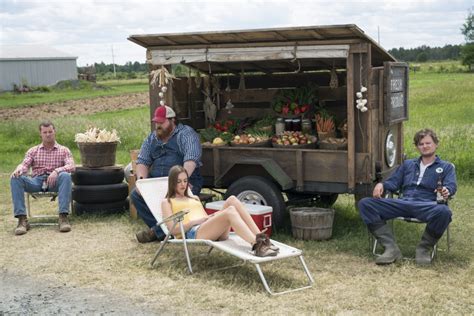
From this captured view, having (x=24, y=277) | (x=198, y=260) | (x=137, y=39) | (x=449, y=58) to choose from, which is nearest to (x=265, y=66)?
(x=137, y=39)

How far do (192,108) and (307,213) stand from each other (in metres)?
2.74

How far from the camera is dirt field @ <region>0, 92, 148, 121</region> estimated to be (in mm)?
30038

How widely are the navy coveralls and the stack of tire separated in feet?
12.1

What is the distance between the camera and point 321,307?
5.59 metres

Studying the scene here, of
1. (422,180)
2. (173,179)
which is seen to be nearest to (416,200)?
(422,180)

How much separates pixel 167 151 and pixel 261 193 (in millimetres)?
1281

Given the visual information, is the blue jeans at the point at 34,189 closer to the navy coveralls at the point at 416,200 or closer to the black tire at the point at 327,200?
the black tire at the point at 327,200

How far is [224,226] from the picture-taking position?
6.55 m

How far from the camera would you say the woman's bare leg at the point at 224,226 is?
6.38m

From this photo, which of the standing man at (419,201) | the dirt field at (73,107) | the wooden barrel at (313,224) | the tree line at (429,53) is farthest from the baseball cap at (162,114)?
the tree line at (429,53)

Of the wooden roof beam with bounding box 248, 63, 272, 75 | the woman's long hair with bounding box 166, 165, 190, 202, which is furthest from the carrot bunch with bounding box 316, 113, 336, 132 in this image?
the woman's long hair with bounding box 166, 165, 190, 202

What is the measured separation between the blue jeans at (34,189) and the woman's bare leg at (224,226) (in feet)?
9.12

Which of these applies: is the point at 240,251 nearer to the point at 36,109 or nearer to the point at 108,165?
the point at 108,165

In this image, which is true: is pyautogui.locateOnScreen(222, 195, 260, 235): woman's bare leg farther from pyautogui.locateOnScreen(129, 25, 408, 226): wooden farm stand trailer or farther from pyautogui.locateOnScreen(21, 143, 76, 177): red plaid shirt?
pyautogui.locateOnScreen(21, 143, 76, 177): red plaid shirt
